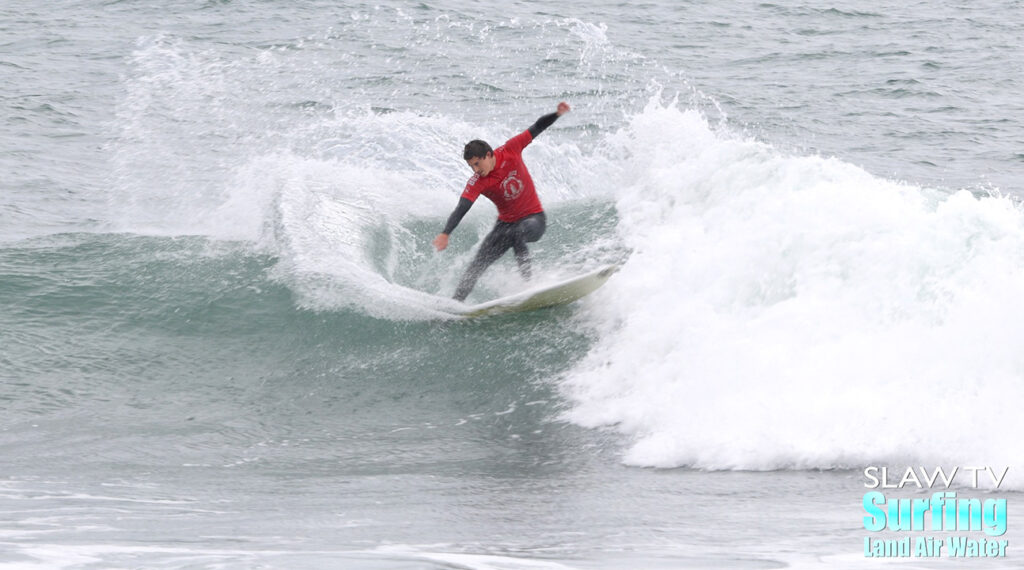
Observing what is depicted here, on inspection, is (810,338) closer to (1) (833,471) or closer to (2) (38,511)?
(1) (833,471)

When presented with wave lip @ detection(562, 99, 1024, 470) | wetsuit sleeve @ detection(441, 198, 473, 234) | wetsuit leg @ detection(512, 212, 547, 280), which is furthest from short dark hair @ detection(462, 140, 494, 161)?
wave lip @ detection(562, 99, 1024, 470)

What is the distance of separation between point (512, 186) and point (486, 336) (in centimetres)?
127

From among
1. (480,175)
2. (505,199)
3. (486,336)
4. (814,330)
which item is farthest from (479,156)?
(814,330)

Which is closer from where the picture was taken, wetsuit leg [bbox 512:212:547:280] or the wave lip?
the wave lip

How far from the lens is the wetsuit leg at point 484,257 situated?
9273mm

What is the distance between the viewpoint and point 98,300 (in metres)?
9.75

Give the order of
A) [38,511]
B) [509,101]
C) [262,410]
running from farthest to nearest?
[509,101]
[262,410]
[38,511]

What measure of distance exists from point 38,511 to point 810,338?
185 inches

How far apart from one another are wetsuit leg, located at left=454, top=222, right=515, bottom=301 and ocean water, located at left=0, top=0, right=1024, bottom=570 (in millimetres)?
432

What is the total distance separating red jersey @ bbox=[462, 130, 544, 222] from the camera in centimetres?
887

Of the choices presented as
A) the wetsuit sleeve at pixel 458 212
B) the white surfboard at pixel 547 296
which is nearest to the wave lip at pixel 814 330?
the white surfboard at pixel 547 296

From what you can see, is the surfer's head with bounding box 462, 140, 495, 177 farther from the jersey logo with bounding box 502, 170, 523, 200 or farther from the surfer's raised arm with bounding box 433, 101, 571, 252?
the jersey logo with bounding box 502, 170, 523, 200

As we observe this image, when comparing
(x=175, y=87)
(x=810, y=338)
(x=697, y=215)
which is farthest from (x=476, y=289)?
(x=175, y=87)

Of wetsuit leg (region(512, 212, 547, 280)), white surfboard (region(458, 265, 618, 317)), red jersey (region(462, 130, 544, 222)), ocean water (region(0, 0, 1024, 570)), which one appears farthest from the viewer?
wetsuit leg (region(512, 212, 547, 280))
